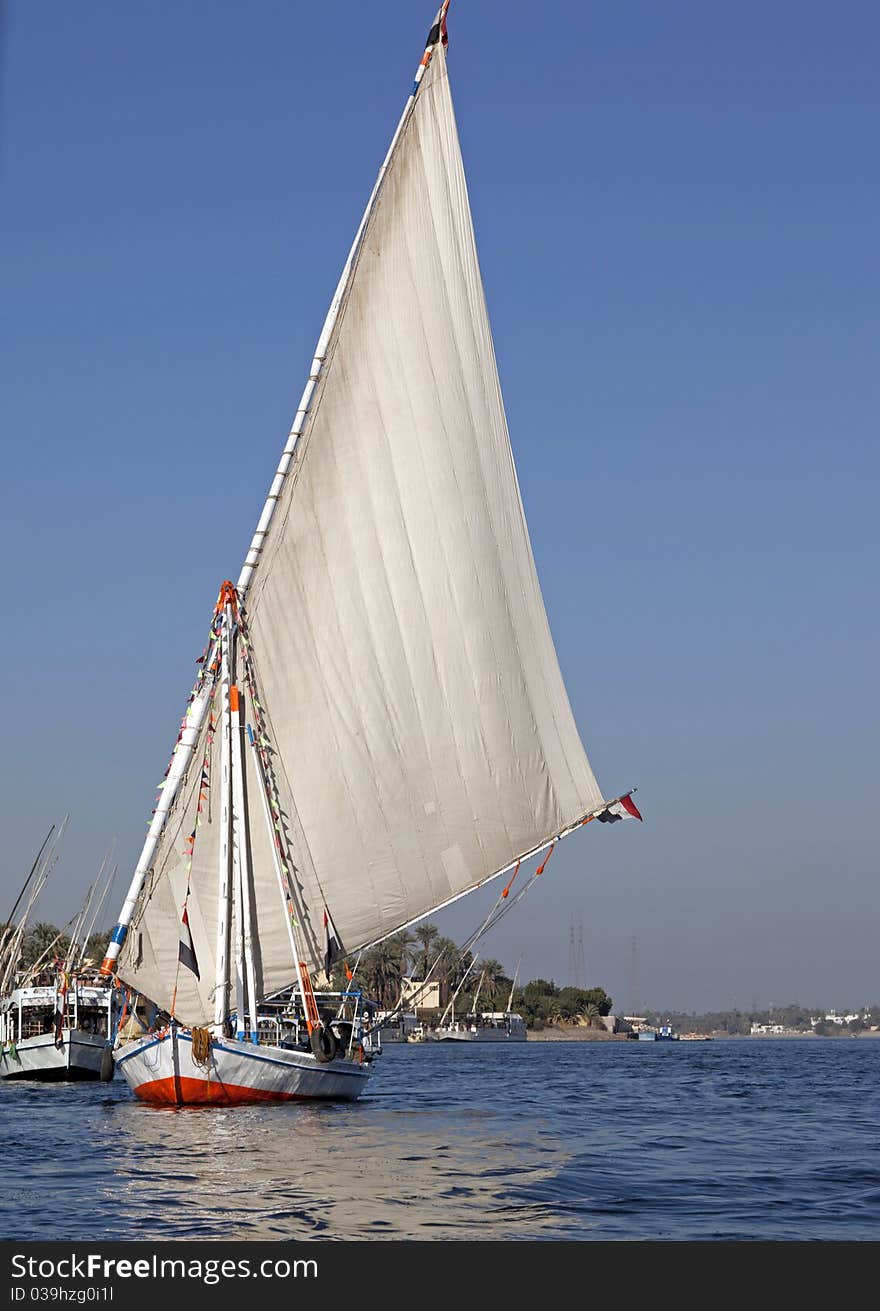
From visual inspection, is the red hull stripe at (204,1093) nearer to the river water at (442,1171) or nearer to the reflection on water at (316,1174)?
the river water at (442,1171)

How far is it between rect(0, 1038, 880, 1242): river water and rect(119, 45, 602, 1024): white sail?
5.38m

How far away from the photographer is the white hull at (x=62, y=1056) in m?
62.9

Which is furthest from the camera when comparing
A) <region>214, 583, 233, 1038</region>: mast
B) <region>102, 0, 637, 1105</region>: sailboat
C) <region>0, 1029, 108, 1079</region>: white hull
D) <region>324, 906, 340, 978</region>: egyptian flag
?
<region>0, 1029, 108, 1079</region>: white hull

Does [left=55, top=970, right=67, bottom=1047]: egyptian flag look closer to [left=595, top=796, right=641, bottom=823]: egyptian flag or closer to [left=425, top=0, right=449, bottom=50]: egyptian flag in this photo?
[left=595, top=796, right=641, bottom=823]: egyptian flag

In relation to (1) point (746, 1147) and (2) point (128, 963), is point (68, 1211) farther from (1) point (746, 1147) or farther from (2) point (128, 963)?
(2) point (128, 963)

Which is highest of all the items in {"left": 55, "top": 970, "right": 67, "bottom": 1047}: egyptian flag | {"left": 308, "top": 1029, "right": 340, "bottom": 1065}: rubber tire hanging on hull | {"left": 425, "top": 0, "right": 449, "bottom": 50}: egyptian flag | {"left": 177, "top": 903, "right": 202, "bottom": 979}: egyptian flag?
{"left": 425, "top": 0, "right": 449, "bottom": 50}: egyptian flag

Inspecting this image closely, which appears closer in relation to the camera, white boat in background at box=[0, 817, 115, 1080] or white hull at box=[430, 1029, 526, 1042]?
white boat in background at box=[0, 817, 115, 1080]

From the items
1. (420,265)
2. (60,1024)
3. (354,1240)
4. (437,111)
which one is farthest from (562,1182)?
(60,1024)

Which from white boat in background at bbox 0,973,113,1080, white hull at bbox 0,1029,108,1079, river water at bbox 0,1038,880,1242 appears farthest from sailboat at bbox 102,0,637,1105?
white hull at bbox 0,1029,108,1079

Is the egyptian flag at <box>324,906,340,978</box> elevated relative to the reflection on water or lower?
elevated

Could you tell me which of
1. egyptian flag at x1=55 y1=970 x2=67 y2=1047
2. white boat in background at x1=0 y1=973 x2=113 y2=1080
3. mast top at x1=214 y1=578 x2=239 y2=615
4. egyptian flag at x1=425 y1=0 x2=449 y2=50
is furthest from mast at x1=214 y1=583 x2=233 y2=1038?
egyptian flag at x1=55 y1=970 x2=67 y2=1047

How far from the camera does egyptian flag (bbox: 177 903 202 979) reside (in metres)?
37.5

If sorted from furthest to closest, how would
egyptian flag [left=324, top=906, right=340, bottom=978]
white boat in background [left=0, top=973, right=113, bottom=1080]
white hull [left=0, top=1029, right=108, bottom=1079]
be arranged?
1. white boat in background [left=0, top=973, right=113, bottom=1080]
2. white hull [left=0, top=1029, right=108, bottom=1079]
3. egyptian flag [left=324, top=906, right=340, bottom=978]
